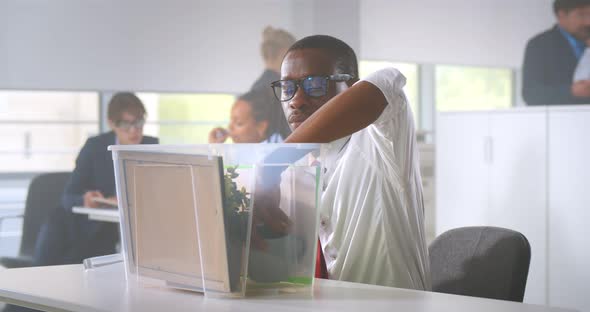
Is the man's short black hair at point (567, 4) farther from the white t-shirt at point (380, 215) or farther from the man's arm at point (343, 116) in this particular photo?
the man's arm at point (343, 116)

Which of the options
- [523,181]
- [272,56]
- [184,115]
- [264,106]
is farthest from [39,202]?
[523,181]

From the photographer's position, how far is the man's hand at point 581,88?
5.48m

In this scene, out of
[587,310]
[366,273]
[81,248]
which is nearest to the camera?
[366,273]

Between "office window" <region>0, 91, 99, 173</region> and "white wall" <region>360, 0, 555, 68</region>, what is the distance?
2283 millimetres

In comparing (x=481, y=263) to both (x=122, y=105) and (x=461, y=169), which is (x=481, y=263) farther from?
(x=122, y=105)

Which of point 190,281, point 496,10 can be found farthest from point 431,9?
point 190,281

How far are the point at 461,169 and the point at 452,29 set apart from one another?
1953mm

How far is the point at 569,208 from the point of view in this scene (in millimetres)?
3889

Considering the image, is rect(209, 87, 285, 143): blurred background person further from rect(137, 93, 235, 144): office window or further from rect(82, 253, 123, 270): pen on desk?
rect(82, 253, 123, 270): pen on desk

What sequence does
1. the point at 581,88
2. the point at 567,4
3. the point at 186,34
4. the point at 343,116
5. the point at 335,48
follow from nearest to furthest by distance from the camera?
the point at 343,116
the point at 335,48
the point at 186,34
the point at 581,88
the point at 567,4

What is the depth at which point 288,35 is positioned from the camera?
196 inches

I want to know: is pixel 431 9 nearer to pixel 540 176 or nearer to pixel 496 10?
pixel 496 10

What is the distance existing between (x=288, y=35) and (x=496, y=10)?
2.05 m

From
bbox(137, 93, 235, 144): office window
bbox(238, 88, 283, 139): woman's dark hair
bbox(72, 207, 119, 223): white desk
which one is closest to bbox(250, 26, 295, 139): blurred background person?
bbox(238, 88, 283, 139): woman's dark hair
